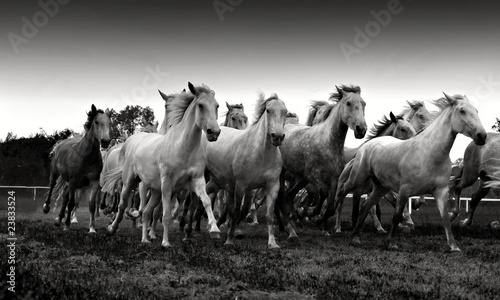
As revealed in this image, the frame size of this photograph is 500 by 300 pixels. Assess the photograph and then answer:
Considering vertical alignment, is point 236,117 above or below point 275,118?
above

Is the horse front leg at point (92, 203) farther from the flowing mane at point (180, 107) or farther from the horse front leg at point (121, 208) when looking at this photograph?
the flowing mane at point (180, 107)

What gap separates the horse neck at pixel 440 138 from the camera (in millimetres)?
8930

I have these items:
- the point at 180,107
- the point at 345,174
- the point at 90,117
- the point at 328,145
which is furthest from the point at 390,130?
Result: the point at 90,117

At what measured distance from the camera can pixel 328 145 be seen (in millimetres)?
11336

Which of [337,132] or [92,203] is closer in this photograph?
[337,132]

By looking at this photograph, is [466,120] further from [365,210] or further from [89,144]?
[89,144]

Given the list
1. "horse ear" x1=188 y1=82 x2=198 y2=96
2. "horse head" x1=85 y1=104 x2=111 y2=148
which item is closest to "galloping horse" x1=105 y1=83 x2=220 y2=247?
"horse ear" x1=188 y1=82 x2=198 y2=96

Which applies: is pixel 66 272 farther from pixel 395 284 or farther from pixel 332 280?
pixel 395 284

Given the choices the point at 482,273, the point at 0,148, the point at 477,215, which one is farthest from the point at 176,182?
the point at 0,148

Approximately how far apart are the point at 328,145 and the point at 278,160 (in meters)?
2.03

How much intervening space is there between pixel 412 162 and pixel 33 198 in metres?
23.1

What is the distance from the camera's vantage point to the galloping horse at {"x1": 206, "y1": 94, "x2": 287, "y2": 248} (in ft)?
30.7

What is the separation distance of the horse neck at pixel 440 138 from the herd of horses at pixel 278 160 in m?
0.02

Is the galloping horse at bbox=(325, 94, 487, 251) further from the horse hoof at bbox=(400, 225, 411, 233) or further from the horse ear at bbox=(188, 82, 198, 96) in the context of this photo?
the horse ear at bbox=(188, 82, 198, 96)
